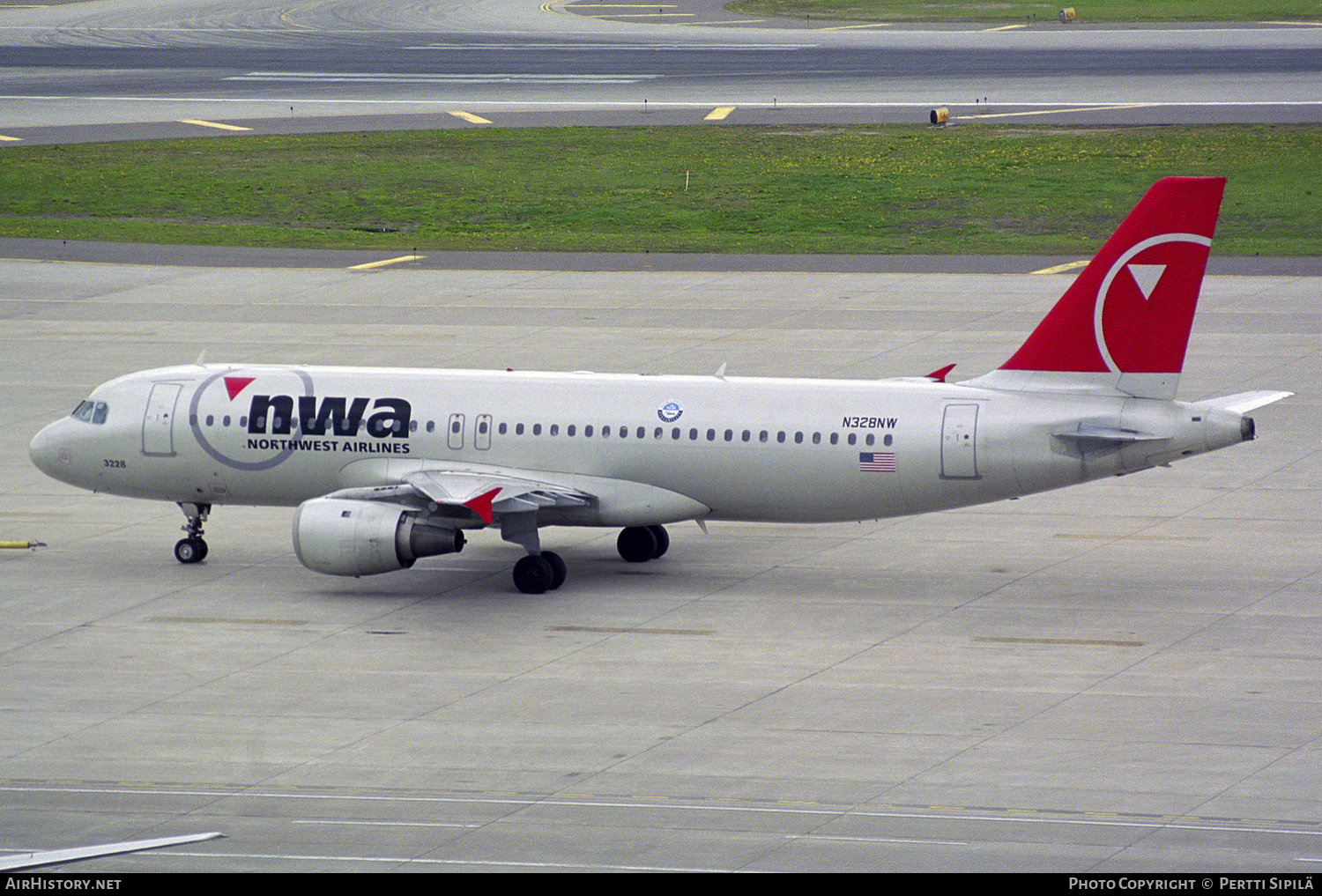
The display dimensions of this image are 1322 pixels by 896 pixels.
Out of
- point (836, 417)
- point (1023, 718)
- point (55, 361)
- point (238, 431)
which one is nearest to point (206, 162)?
point (55, 361)

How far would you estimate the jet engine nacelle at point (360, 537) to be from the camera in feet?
116

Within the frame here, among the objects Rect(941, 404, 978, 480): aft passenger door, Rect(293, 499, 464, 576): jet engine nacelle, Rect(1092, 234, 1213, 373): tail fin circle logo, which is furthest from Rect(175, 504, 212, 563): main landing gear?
Rect(1092, 234, 1213, 373): tail fin circle logo

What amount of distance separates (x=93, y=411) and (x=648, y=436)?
12.0 meters

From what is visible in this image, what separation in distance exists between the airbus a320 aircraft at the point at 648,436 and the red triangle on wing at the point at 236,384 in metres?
0.04

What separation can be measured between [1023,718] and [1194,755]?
9.24 feet

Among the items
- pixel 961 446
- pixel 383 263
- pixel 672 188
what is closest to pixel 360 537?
pixel 961 446

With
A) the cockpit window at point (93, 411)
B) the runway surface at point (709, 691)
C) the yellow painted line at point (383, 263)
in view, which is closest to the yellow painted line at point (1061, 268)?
the runway surface at point (709, 691)

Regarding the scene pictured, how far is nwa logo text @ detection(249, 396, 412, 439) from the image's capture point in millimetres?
38031

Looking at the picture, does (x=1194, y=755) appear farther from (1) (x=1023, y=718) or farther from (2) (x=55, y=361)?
(2) (x=55, y=361)

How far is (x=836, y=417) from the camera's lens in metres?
36.3

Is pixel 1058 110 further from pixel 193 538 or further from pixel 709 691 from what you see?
pixel 709 691

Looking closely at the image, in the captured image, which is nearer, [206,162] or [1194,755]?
[1194,755]

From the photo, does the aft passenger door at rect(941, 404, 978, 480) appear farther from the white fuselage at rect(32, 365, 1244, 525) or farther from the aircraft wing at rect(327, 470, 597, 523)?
the aircraft wing at rect(327, 470, 597, 523)

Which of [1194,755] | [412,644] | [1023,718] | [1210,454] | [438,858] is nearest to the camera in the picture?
[438,858]
